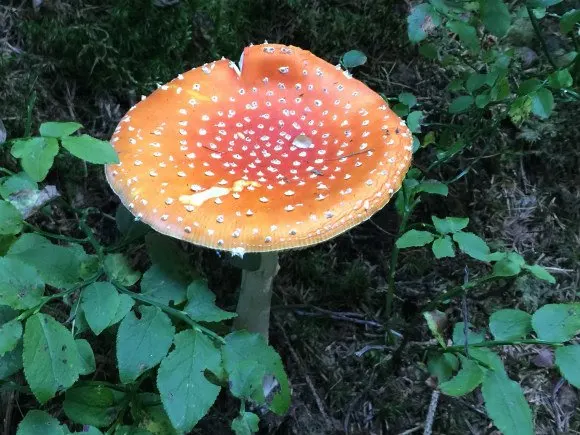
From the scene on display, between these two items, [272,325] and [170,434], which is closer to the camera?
[170,434]

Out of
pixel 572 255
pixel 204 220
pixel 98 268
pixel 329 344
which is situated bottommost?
pixel 329 344

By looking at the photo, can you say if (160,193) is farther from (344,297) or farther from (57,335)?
(344,297)

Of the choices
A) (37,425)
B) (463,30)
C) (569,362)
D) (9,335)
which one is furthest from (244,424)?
(463,30)

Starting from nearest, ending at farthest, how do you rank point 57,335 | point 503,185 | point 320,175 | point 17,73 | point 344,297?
point 57,335, point 320,175, point 17,73, point 344,297, point 503,185

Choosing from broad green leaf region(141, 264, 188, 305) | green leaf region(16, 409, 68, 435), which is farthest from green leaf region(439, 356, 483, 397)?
green leaf region(16, 409, 68, 435)

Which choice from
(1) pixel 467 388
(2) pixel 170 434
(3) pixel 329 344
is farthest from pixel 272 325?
(1) pixel 467 388

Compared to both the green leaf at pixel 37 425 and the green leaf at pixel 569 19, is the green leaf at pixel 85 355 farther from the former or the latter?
the green leaf at pixel 569 19

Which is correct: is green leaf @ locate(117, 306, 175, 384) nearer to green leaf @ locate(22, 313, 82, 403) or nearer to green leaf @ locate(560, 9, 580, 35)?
green leaf @ locate(22, 313, 82, 403)

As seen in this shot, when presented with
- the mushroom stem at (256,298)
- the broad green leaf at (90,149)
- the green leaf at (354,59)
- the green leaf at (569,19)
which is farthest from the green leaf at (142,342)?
the green leaf at (569,19)

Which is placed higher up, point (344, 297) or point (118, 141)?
point (118, 141)
